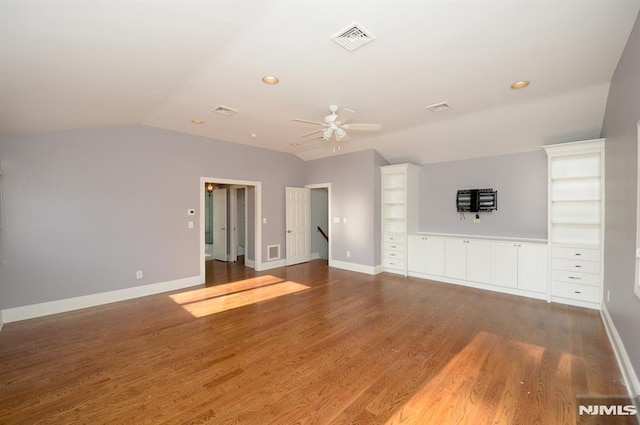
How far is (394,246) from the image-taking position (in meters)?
6.00

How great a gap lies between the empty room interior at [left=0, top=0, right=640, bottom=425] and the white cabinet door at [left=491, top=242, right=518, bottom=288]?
3cm

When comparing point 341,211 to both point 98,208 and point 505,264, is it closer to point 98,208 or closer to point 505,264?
point 505,264

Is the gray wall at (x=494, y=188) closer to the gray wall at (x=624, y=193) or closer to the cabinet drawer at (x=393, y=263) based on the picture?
the cabinet drawer at (x=393, y=263)

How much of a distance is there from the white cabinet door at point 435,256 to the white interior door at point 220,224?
5.33 metres

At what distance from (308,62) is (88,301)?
15.0 feet

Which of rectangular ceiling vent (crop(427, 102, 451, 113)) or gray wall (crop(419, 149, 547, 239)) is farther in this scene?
gray wall (crop(419, 149, 547, 239))

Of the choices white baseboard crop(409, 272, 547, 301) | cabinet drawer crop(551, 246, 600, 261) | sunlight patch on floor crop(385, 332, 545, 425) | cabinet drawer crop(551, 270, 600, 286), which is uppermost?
cabinet drawer crop(551, 246, 600, 261)

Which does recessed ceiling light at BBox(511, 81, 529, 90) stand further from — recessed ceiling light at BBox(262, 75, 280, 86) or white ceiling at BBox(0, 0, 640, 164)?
recessed ceiling light at BBox(262, 75, 280, 86)

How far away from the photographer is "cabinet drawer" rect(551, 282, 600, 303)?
3.83 m

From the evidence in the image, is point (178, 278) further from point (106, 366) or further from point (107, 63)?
point (107, 63)

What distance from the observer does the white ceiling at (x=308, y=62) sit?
190 cm

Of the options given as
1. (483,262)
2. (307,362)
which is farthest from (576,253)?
(307,362)

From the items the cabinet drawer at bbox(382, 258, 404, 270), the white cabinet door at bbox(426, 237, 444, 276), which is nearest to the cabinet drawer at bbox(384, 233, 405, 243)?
the cabinet drawer at bbox(382, 258, 404, 270)

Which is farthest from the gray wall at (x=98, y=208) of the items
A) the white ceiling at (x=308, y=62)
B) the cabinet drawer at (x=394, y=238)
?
the cabinet drawer at (x=394, y=238)
